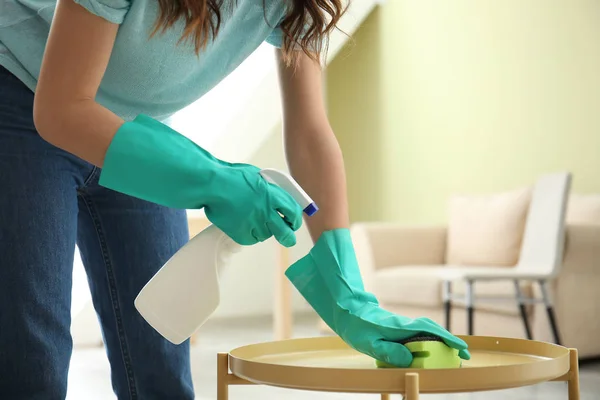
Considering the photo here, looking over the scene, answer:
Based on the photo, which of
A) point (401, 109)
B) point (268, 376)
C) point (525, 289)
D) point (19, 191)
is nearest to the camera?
point (268, 376)

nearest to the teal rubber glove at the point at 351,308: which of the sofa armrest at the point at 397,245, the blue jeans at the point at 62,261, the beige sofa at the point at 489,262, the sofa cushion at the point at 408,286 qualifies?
the blue jeans at the point at 62,261

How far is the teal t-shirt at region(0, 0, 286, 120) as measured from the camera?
969 millimetres

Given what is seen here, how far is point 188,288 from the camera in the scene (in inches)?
33.6

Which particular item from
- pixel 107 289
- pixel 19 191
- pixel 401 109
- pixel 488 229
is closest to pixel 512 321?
pixel 488 229

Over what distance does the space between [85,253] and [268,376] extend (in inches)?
16.4

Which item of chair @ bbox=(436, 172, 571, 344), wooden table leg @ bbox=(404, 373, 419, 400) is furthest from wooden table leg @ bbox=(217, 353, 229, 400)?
chair @ bbox=(436, 172, 571, 344)

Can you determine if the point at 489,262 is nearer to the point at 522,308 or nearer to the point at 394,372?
the point at 522,308

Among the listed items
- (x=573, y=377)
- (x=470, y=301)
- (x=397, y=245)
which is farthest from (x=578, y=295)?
(x=573, y=377)

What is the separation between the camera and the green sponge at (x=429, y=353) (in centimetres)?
83

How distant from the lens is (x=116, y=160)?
83cm

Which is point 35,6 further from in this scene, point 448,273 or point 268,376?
point 448,273

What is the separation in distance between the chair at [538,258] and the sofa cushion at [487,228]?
21 centimetres

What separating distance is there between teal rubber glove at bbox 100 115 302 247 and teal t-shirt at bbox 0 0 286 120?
0.15 meters

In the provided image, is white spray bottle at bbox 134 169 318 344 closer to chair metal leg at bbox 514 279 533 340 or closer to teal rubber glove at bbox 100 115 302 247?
teal rubber glove at bbox 100 115 302 247
